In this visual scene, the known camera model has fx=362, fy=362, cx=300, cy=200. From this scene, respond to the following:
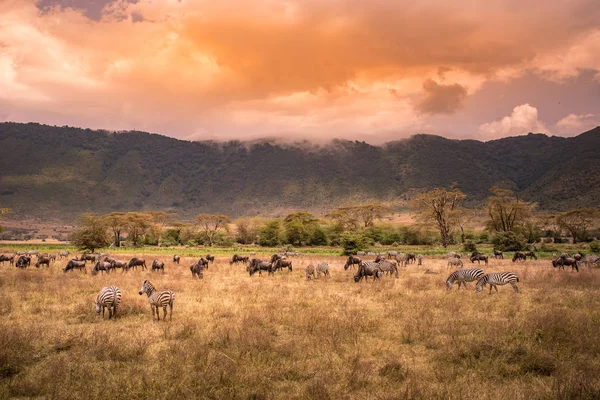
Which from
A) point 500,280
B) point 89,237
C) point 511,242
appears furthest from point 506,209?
point 89,237

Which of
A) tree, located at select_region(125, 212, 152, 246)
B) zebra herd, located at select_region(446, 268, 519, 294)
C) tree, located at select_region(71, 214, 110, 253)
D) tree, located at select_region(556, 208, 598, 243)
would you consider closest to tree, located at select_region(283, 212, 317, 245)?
tree, located at select_region(125, 212, 152, 246)

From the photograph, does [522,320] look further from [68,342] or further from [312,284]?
[68,342]

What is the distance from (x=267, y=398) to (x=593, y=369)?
769 cm

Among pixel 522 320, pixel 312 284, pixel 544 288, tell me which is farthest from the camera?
pixel 312 284

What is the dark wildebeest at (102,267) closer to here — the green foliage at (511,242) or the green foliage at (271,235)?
the green foliage at (511,242)

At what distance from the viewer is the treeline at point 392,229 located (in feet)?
241

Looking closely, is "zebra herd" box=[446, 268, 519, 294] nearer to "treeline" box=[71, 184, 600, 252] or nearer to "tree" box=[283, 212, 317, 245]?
"treeline" box=[71, 184, 600, 252]

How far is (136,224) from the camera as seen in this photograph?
9456cm

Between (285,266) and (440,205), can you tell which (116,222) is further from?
(440,205)

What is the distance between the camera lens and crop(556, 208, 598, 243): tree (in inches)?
3024

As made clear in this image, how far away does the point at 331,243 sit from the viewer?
89562 millimetres

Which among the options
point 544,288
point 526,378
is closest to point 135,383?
point 526,378

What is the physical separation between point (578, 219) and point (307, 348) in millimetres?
93676

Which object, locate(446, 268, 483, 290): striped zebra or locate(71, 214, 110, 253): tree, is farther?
locate(71, 214, 110, 253): tree
